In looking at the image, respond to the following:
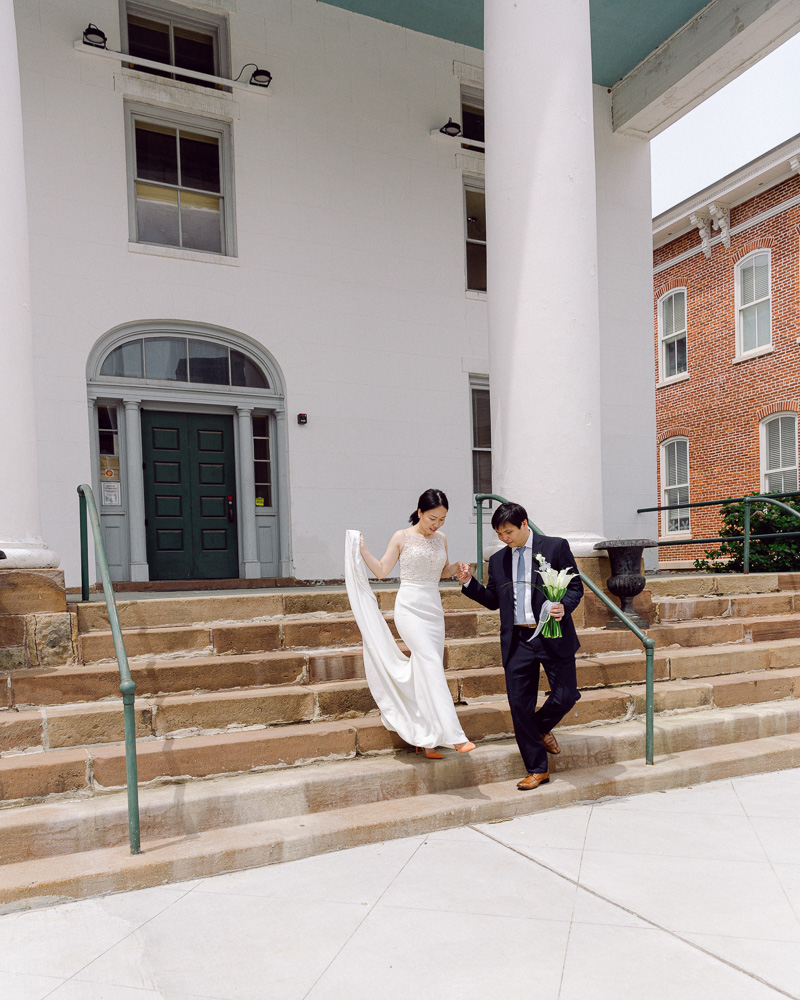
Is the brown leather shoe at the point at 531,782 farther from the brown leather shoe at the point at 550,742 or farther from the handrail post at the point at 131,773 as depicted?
the handrail post at the point at 131,773

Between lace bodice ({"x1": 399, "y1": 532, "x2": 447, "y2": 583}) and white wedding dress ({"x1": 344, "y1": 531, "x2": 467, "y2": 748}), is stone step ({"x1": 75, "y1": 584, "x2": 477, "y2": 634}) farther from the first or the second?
lace bodice ({"x1": 399, "y1": 532, "x2": 447, "y2": 583})

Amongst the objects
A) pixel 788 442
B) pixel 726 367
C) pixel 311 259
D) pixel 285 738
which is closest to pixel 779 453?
pixel 788 442

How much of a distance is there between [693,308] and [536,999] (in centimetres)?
2105

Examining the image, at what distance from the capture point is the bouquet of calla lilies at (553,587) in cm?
508

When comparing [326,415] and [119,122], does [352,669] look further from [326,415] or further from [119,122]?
[119,122]

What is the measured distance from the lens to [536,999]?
9.81 feet

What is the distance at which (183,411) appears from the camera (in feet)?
33.3

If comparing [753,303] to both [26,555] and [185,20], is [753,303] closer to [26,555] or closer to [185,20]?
[185,20]

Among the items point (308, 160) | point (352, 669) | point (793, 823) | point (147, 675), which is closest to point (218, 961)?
point (147, 675)

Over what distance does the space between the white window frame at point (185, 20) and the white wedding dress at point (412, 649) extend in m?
7.44

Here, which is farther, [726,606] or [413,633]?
[726,606]

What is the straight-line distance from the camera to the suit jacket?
5.24m

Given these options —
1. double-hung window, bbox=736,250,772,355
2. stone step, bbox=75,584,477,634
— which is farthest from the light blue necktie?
double-hung window, bbox=736,250,772,355

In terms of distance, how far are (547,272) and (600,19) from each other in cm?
576
